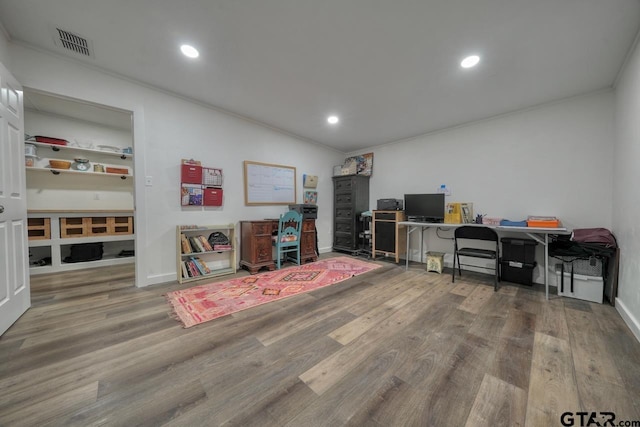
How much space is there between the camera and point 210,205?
10.6 ft

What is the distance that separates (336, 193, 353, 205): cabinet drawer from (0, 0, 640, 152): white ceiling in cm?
206

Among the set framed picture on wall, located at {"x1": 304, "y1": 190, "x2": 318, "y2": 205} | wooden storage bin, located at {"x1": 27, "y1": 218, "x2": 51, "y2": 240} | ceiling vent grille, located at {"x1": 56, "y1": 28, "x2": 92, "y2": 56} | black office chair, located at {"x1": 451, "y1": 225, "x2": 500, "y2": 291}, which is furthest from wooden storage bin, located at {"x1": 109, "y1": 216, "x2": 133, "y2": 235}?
black office chair, located at {"x1": 451, "y1": 225, "x2": 500, "y2": 291}

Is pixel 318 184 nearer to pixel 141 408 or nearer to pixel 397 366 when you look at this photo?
pixel 397 366

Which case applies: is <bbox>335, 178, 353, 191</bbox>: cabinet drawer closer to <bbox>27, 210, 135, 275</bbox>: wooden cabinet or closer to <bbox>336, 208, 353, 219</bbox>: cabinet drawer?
<bbox>336, 208, 353, 219</bbox>: cabinet drawer

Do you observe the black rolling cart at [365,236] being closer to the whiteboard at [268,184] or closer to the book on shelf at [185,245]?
the whiteboard at [268,184]

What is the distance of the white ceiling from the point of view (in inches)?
62.9

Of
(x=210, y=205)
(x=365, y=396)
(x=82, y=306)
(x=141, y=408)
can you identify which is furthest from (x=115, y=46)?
(x=365, y=396)

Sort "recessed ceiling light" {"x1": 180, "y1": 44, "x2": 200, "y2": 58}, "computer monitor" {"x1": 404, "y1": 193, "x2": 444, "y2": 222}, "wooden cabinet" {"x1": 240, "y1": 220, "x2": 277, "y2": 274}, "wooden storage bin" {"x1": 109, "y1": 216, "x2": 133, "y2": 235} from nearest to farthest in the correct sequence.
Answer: "recessed ceiling light" {"x1": 180, "y1": 44, "x2": 200, "y2": 58} < "wooden cabinet" {"x1": 240, "y1": 220, "x2": 277, "y2": 274} < "computer monitor" {"x1": 404, "y1": 193, "x2": 444, "y2": 222} < "wooden storage bin" {"x1": 109, "y1": 216, "x2": 133, "y2": 235}

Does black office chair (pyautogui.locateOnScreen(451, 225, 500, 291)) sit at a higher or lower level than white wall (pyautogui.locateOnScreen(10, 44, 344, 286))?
lower

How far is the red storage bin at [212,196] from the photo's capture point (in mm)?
3178

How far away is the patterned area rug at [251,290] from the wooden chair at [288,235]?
0.95 feet

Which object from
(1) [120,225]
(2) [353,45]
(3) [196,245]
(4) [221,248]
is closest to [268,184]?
(4) [221,248]

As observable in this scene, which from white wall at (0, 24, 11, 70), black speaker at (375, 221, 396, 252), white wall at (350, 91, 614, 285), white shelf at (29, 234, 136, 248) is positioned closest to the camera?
white wall at (0, 24, 11, 70)

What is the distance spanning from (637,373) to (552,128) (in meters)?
2.88
